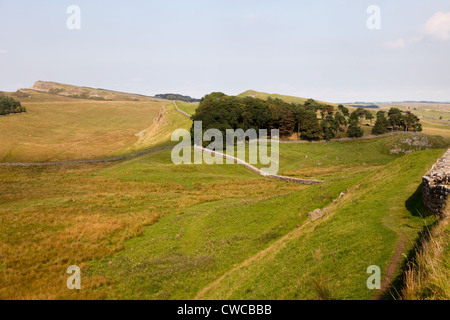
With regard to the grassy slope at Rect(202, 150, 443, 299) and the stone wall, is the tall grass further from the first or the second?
the stone wall

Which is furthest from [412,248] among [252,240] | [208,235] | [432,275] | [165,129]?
[165,129]

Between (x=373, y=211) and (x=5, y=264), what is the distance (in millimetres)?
27113

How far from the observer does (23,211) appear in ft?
106

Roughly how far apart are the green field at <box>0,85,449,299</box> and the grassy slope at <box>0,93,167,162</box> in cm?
4970

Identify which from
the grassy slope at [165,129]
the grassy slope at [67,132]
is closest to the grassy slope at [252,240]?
the grassy slope at [165,129]

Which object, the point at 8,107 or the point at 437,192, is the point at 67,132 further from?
the point at 437,192

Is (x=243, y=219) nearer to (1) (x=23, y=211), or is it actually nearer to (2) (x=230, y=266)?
(2) (x=230, y=266)

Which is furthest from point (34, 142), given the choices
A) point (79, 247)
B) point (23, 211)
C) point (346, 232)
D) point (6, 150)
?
point (346, 232)

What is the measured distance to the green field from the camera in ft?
40.3

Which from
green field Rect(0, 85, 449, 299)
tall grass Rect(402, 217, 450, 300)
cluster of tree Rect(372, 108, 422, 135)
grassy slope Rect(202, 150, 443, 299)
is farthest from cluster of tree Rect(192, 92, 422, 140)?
tall grass Rect(402, 217, 450, 300)

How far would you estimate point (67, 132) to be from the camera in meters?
138

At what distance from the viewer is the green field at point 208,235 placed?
1228 centimetres

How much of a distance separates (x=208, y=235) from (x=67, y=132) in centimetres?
14319

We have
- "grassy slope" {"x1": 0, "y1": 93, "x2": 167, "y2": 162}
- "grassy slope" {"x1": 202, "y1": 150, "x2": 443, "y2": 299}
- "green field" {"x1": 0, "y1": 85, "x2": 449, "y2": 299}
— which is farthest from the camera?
"grassy slope" {"x1": 0, "y1": 93, "x2": 167, "y2": 162}
